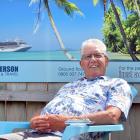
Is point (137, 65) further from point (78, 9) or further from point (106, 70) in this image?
point (78, 9)

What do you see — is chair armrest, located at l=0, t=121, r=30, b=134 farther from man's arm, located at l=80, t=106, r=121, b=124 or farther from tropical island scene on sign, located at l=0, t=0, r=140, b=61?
tropical island scene on sign, located at l=0, t=0, r=140, b=61

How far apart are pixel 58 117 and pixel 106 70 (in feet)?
2.69

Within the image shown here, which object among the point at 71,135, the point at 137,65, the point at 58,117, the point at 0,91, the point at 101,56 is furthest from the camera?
the point at 0,91

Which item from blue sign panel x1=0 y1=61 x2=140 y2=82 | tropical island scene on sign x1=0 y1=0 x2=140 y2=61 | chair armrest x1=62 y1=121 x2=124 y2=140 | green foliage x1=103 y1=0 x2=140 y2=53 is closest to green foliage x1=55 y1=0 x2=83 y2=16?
tropical island scene on sign x1=0 y1=0 x2=140 y2=61

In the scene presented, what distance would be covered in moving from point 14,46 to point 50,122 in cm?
101

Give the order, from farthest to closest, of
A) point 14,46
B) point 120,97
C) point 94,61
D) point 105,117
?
point 14,46 → point 94,61 → point 120,97 → point 105,117

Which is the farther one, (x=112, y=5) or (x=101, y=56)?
(x=112, y=5)

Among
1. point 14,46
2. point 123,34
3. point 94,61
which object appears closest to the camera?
point 94,61

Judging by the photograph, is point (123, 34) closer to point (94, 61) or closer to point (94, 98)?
point (94, 61)

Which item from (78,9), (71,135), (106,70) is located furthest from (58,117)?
(78,9)

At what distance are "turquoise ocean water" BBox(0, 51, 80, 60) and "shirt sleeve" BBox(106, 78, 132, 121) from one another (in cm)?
66

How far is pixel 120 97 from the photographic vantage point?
132 inches

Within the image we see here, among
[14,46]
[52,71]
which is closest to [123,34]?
[52,71]

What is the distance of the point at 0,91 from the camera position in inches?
165
